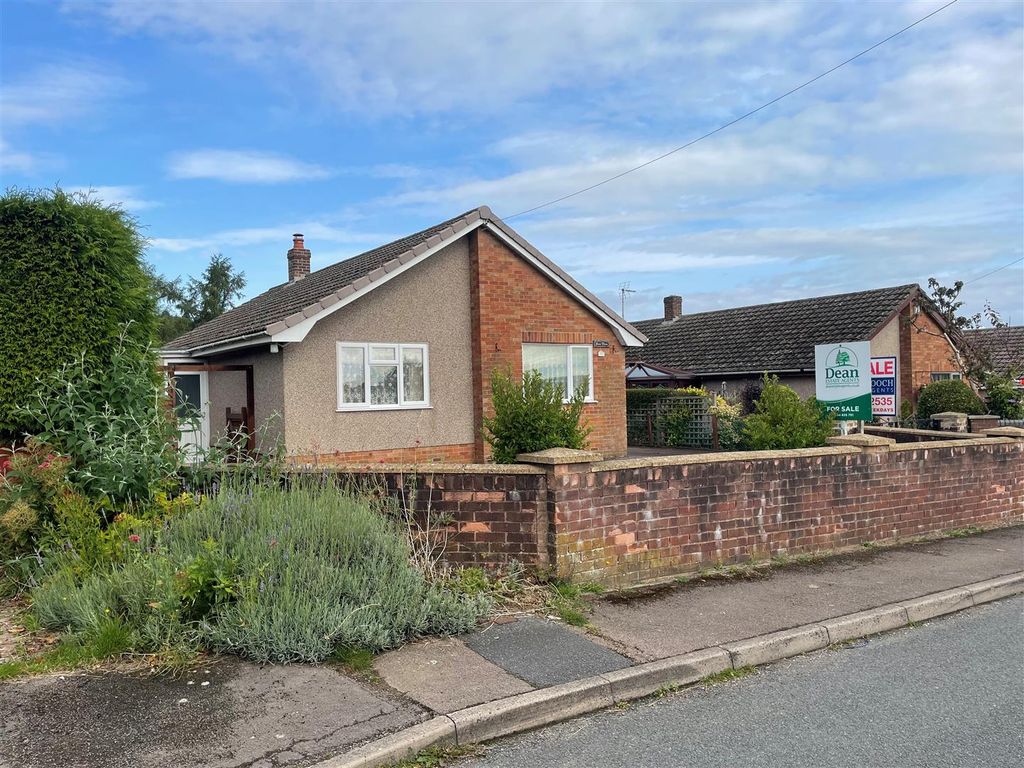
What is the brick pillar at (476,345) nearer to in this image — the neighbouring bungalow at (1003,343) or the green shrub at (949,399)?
the green shrub at (949,399)

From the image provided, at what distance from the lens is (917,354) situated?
924 inches

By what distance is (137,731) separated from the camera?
416 centimetres

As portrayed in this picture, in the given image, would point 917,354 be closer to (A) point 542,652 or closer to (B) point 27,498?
(A) point 542,652

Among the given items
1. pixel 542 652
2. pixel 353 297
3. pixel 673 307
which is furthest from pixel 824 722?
pixel 673 307

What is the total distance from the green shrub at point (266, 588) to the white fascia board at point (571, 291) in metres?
9.66

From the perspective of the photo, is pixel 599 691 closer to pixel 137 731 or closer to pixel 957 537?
pixel 137 731

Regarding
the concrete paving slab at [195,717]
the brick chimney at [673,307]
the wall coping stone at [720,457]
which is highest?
the brick chimney at [673,307]

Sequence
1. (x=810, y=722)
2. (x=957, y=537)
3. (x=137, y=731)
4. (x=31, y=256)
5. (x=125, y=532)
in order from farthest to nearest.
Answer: (x=957, y=537), (x=31, y=256), (x=125, y=532), (x=810, y=722), (x=137, y=731)

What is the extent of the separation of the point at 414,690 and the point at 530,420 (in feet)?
11.0

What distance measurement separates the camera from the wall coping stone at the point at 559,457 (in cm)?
671

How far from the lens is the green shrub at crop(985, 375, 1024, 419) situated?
717 inches

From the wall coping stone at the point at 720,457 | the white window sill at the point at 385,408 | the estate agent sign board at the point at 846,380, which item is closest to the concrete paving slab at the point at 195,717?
the wall coping stone at the point at 720,457

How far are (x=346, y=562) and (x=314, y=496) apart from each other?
3.07 feet

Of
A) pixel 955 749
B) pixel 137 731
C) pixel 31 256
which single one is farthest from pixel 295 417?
pixel 955 749
